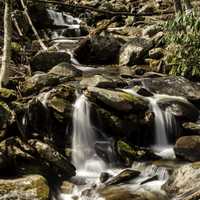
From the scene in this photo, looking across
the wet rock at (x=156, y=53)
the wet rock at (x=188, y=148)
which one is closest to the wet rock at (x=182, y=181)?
the wet rock at (x=188, y=148)

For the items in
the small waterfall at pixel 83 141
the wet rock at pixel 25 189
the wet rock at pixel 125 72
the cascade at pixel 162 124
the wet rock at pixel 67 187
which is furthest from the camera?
the wet rock at pixel 125 72

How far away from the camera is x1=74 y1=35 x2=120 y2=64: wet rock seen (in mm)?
23266

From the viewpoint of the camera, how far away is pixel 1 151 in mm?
11820

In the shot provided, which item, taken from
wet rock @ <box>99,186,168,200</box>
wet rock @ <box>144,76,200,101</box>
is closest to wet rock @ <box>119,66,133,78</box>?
wet rock @ <box>144,76,200,101</box>

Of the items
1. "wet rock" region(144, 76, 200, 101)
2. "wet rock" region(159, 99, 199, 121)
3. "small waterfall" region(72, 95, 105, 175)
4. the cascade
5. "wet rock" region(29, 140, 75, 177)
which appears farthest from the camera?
"wet rock" region(144, 76, 200, 101)

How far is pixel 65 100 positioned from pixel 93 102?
3.06 feet

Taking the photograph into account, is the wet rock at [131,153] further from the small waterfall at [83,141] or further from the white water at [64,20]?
the white water at [64,20]

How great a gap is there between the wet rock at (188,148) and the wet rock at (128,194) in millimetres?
2286

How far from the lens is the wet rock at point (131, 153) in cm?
1388

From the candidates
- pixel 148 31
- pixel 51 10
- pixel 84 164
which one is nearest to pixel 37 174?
pixel 84 164

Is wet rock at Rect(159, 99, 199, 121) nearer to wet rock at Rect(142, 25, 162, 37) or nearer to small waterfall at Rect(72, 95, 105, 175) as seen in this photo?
small waterfall at Rect(72, 95, 105, 175)

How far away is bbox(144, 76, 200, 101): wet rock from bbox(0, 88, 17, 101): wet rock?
563 cm

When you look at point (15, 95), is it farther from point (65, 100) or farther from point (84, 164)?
point (84, 164)

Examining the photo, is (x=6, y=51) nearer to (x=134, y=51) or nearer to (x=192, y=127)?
(x=192, y=127)
